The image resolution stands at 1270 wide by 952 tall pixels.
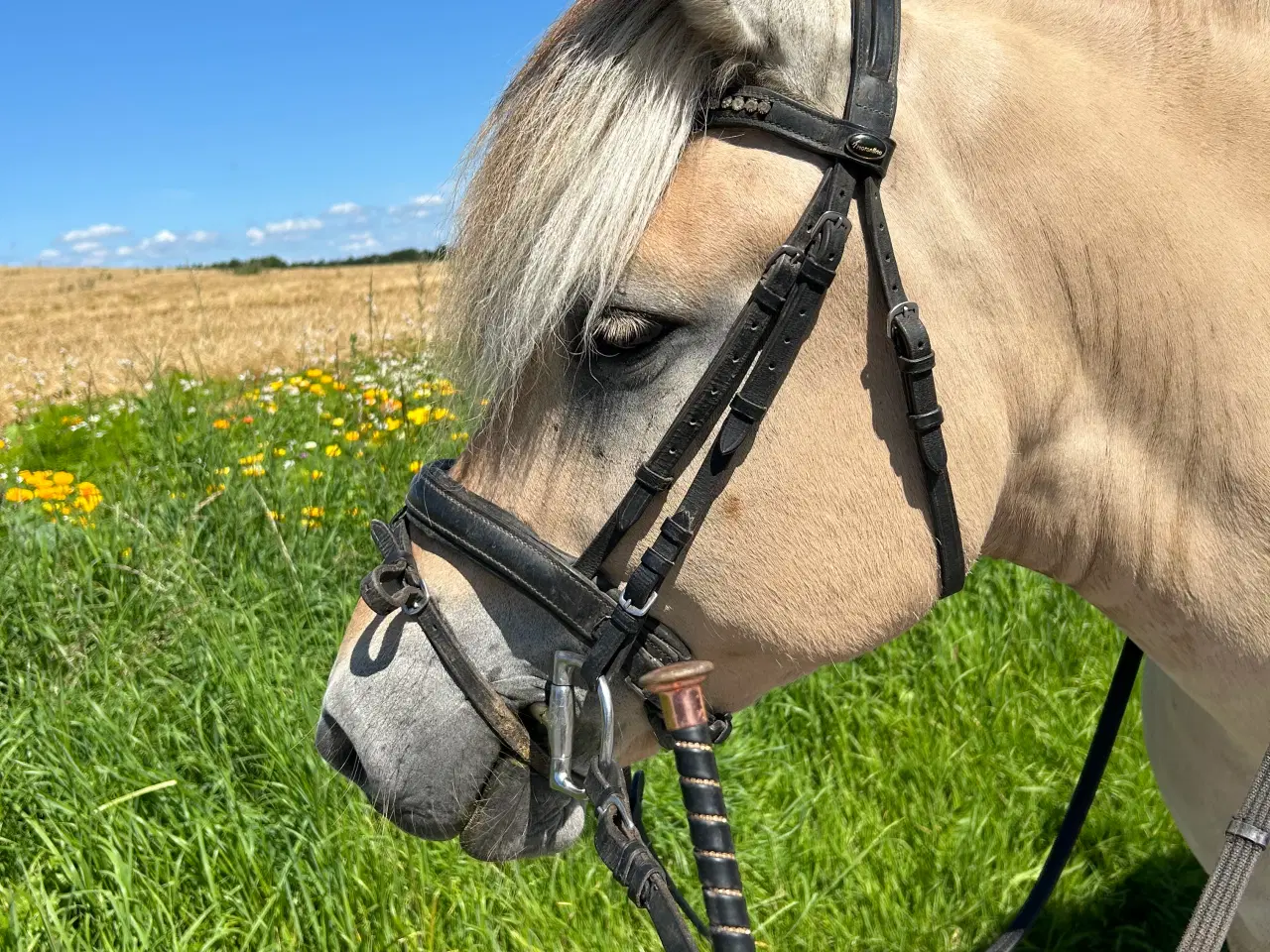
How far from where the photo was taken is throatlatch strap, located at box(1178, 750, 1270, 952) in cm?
130

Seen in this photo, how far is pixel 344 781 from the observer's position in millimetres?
2707

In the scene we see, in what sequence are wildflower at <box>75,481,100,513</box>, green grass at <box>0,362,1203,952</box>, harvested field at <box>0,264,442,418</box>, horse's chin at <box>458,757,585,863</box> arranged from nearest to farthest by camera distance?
horse's chin at <box>458,757,585,863</box> < green grass at <box>0,362,1203,952</box> < wildflower at <box>75,481,100,513</box> < harvested field at <box>0,264,442,418</box>

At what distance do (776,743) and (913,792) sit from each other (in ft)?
1.70

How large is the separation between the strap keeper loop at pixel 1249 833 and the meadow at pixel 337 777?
130 centimetres

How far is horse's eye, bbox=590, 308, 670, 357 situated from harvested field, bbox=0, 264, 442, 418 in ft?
1.96

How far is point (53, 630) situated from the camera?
10.6 ft

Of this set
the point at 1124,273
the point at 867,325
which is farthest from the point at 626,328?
the point at 1124,273

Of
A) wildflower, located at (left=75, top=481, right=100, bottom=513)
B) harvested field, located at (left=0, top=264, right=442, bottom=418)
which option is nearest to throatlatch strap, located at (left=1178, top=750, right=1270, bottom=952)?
harvested field, located at (left=0, top=264, right=442, bottom=418)

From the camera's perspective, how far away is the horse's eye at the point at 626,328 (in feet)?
4.47

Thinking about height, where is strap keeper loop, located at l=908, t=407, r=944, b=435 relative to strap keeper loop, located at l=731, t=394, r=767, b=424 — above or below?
below

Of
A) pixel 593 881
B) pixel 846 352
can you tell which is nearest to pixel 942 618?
pixel 593 881

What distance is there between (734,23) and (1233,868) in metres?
1.34

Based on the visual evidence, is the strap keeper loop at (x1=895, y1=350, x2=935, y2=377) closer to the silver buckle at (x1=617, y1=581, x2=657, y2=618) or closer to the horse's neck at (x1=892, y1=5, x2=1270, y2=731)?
the horse's neck at (x1=892, y1=5, x2=1270, y2=731)

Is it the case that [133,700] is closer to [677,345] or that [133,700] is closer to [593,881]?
[593,881]
